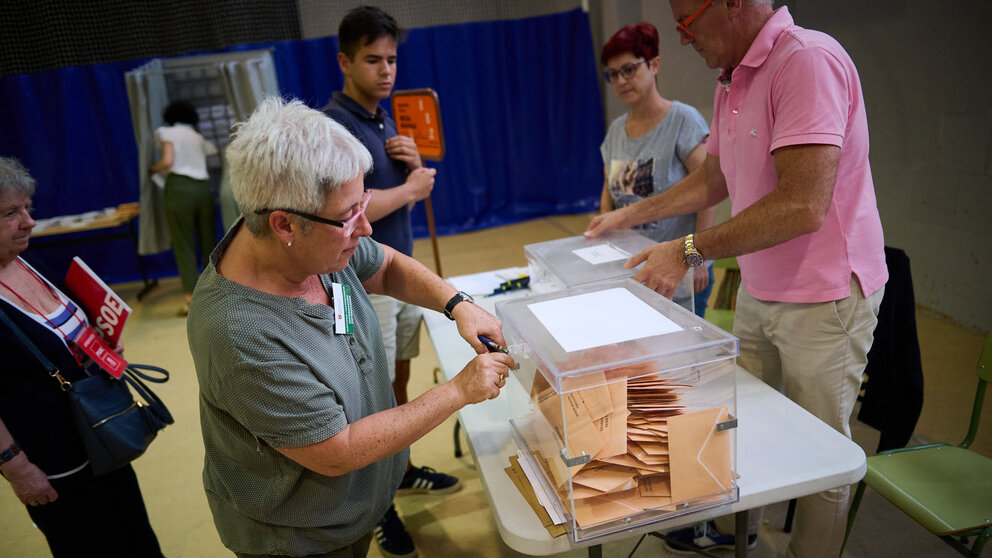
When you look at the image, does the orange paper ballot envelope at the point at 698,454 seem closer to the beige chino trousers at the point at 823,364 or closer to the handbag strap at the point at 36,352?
the beige chino trousers at the point at 823,364

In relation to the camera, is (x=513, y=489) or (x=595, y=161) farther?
(x=595, y=161)

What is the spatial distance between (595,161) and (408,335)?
4.68 meters

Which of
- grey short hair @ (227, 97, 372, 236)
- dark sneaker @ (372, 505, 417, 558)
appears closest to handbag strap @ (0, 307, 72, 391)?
grey short hair @ (227, 97, 372, 236)

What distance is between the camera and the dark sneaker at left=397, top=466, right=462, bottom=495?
2604 mm

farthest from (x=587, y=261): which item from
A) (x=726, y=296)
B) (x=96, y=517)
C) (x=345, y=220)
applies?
(x=96, y=517)

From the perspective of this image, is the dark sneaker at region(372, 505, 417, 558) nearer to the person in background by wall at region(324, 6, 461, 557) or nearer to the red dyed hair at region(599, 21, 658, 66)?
the person in background by wall at region(324, 6, 461, 557)

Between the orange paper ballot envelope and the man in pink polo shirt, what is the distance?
52cm

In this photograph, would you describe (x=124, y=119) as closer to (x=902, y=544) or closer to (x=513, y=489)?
(x=513, y=489)

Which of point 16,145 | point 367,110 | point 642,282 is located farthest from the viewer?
point 16,145

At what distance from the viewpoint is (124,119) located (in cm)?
591

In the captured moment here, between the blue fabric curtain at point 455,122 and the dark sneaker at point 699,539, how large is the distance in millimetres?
4924

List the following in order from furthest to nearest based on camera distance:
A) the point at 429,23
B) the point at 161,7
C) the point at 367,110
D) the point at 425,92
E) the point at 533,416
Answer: the point at 429,23 < the point at 161,7 < the point at 425,92 < the point at 367,110 < the point at 533,416

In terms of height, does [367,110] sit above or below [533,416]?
above

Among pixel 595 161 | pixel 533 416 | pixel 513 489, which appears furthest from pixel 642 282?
pixel 595 161
